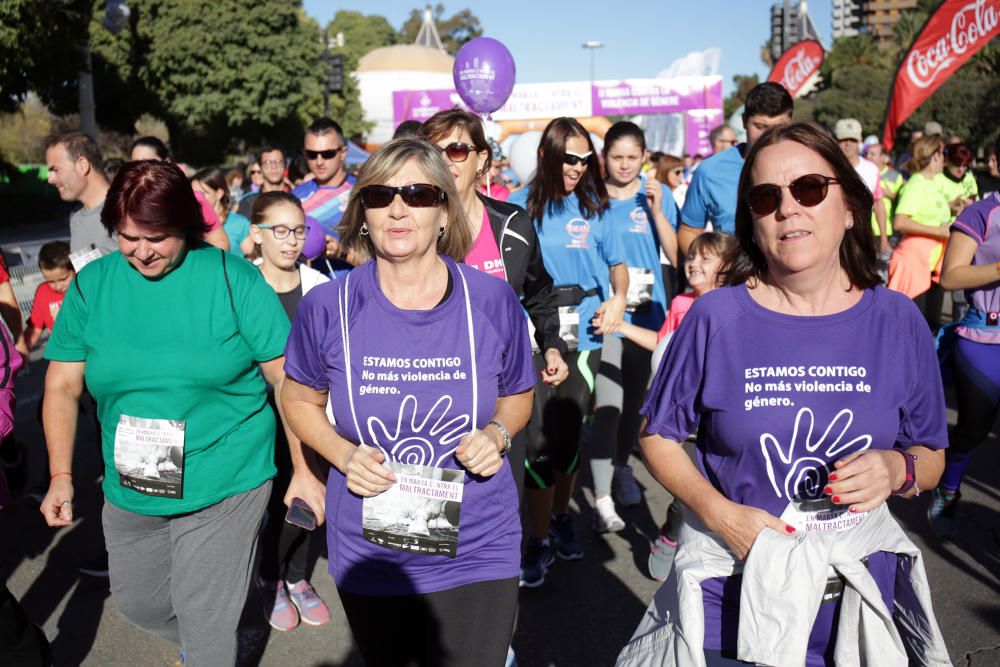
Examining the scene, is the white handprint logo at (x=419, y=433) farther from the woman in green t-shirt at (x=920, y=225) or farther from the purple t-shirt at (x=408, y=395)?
the woman in green t-shirt at (x=920, y=225)

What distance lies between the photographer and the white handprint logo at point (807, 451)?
196cm

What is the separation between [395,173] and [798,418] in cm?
129

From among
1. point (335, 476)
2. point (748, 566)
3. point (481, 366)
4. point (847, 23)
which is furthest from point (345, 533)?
point (847, 23)

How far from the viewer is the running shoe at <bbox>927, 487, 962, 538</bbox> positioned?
15.2 feet

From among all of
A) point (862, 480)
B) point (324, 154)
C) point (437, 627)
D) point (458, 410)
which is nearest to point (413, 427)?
point (458, 410)

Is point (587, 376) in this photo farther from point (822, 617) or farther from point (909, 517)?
point (822, 617)

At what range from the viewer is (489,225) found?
11.5 feet

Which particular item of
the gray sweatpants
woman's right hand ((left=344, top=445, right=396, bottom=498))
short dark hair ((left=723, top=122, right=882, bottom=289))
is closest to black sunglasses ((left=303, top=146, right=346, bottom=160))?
the gray sweatpants

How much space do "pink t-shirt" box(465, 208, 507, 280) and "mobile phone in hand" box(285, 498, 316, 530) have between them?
1.16 metres

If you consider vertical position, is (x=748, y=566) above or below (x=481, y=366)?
below

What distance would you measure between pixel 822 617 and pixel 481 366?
1.07 metres

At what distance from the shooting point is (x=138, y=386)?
2.78 metres

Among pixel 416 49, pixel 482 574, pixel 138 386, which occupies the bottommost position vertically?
pixel 482 574

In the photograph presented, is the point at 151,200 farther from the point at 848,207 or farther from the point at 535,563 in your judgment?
the point at 535,563
